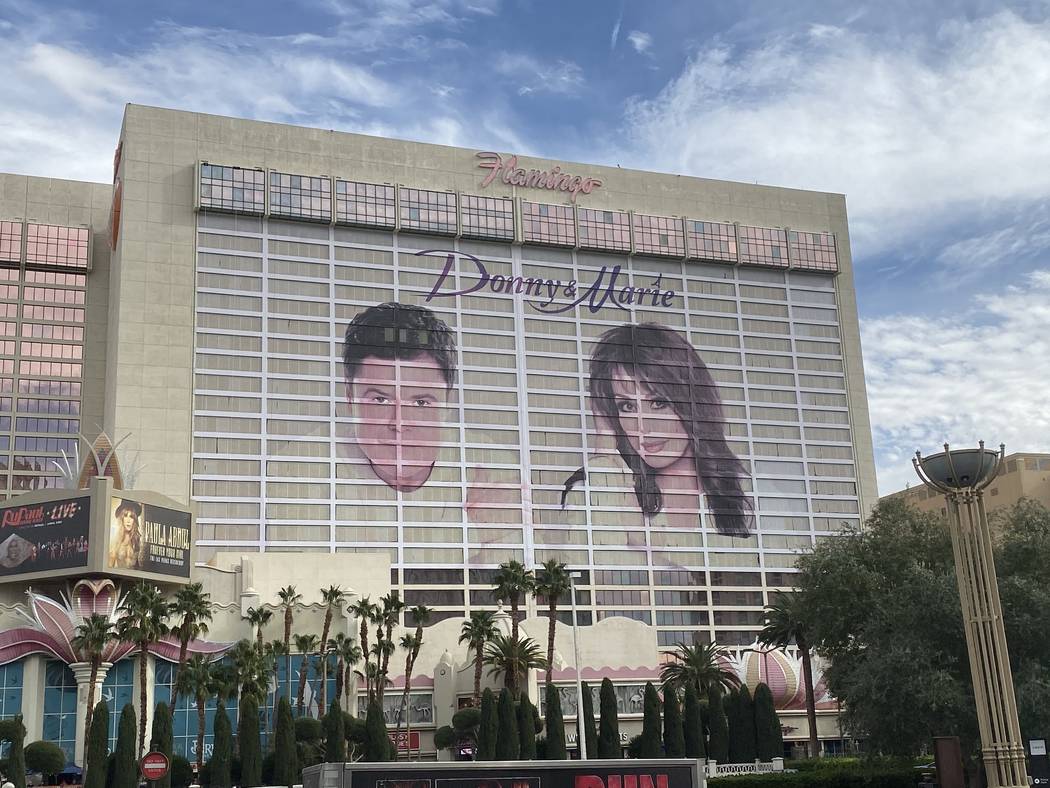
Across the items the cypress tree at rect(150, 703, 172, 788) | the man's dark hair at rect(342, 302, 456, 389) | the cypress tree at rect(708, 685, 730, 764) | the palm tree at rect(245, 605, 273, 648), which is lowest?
the cypress tree at rect(708, 685, 730, 764)

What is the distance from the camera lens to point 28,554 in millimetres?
104125

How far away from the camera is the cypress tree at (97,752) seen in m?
74.2

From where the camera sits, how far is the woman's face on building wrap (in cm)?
15975

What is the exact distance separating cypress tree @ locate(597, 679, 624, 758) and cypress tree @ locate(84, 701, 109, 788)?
1305 inches

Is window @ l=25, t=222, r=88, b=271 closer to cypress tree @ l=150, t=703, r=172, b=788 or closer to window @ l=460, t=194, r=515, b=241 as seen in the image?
window @ l=460, t=194, r=515, b=241

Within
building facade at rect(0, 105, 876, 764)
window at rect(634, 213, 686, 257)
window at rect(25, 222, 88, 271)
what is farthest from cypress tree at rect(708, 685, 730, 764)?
window at rect(25, 222, 88, 271)

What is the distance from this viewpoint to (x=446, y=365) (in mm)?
154000

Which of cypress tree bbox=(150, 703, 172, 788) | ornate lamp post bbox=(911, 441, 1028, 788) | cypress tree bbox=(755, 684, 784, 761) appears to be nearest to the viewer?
ornate lamp post bbox=(911, 441, 1028, 788)

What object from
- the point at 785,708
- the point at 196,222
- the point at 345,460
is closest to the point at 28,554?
the point at 345,460

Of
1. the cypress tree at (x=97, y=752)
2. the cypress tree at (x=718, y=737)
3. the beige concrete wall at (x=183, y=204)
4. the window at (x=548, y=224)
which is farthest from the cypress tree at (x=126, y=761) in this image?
the window at (x=548, y=224)

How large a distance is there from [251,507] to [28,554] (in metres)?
38.6

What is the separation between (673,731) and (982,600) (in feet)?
173

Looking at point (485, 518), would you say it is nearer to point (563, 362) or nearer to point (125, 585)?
point (563, 362)

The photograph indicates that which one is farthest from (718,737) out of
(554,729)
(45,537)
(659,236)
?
(659,236)
